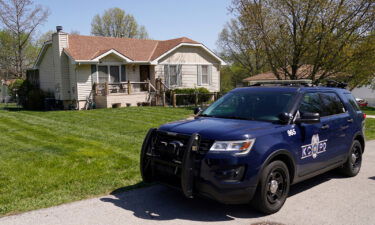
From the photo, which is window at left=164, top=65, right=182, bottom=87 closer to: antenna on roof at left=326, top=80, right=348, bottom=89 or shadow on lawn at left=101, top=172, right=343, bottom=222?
antenna on roof at left=326, top=80, right=348, bottom=89

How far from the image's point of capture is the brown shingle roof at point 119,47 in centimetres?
2206

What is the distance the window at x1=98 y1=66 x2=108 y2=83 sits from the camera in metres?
22.5

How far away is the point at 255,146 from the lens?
4605mm

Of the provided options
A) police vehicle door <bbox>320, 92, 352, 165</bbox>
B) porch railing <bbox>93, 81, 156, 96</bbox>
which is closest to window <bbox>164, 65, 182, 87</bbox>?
porch railing <bbox>93, 81, 156, 96</bbox>

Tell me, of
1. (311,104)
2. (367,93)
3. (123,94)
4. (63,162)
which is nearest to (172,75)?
(123,94)

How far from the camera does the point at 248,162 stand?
4.51m

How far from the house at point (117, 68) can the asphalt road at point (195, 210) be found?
16443mm

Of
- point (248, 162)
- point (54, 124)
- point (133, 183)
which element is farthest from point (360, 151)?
point (54, 124)

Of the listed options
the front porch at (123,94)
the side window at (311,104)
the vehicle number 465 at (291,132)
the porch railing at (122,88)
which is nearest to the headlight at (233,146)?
the vehicle number 465 at (291,132)

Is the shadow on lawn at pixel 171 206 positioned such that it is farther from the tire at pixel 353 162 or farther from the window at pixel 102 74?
the window at pixel 102 74

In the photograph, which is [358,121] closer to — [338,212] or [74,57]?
[338,212]

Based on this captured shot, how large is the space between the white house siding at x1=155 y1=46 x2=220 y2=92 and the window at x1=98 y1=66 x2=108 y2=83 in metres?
3.80

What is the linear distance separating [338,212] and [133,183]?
3324mm

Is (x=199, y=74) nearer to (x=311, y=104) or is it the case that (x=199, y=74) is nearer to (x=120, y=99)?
(x=120, y=99)
